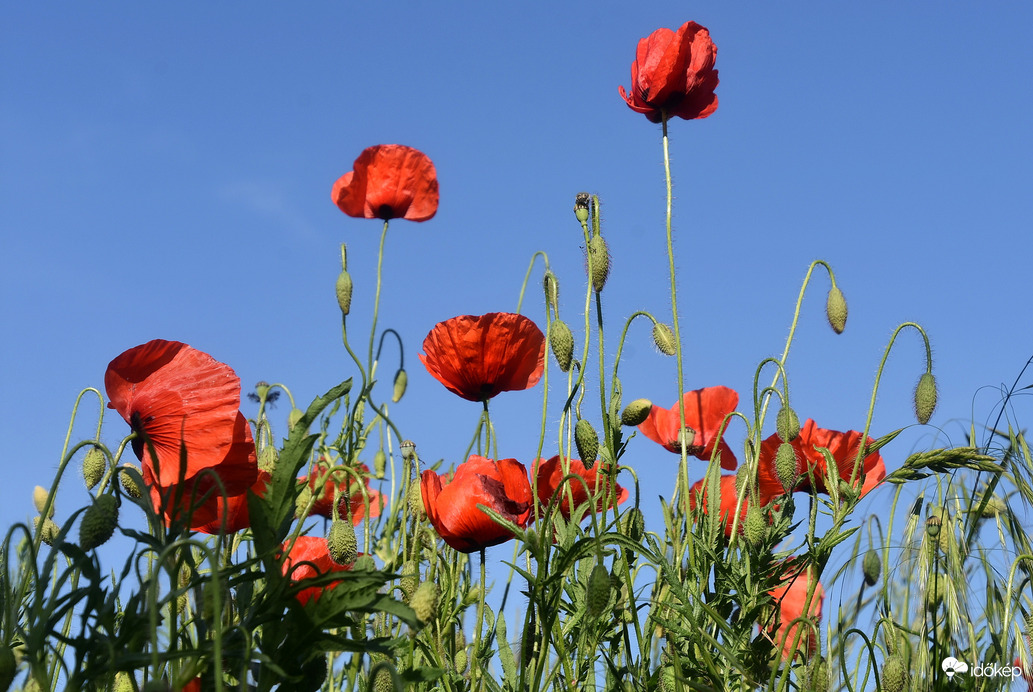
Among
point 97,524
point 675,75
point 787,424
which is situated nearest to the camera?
point 97,524

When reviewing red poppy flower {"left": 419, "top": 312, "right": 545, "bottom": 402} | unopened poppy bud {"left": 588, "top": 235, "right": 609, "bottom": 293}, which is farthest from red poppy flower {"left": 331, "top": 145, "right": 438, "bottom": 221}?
unopened poppy bud {"left": 588, "top": 235, "right": 609, "bottom": 293}

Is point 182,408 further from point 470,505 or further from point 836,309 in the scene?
point 836,309

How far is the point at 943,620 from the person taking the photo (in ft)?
6.47

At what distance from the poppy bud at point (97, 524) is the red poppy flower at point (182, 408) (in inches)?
6.6

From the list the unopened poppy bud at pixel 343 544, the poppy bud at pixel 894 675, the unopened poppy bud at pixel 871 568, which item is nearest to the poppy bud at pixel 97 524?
the unopened poppy bud at pixel 343 544

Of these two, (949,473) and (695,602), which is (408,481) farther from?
(949,473)

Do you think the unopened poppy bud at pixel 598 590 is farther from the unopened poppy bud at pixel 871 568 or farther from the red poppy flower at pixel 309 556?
the unopened poppy bud at pixel 871 568

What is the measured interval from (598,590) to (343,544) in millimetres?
399

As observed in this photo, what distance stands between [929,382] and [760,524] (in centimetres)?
61

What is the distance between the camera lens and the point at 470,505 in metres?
1.98

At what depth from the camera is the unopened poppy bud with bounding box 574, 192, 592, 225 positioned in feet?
7.61

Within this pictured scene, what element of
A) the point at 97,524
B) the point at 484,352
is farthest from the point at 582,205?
the point at 97,524

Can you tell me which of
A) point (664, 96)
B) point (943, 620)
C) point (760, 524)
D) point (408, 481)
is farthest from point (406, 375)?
point (943, 620)

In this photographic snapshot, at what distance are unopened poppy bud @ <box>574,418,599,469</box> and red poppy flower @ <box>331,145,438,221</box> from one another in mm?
1127
